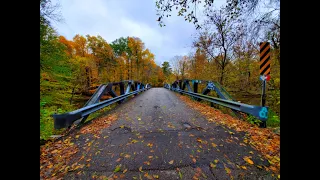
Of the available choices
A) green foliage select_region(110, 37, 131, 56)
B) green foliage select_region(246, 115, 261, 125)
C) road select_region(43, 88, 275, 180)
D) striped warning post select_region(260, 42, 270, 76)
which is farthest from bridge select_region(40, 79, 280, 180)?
green foliage select_region(110, 37, 131, 56)

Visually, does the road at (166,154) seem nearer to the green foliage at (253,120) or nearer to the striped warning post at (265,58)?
the green foliage at (253,120)

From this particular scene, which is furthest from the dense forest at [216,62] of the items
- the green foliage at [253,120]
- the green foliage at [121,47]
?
the green foliage at [121,47]

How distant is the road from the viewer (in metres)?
1.73

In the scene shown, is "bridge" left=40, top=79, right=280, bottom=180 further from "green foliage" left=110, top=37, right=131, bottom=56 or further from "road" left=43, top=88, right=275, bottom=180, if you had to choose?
"green foliage" left=110, top=37, right=131, bottom=56

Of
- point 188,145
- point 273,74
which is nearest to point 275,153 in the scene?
point 188,145

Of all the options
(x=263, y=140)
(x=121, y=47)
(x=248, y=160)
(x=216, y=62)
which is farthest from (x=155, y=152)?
(x=121, y=47)

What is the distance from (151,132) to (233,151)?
173 centimetres

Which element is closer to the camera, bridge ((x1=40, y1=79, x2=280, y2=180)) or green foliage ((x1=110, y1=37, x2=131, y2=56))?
bridge ((x1=40, y1=79, x2=280, y2=180))

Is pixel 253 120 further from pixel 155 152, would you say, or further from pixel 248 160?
pixel 155 152

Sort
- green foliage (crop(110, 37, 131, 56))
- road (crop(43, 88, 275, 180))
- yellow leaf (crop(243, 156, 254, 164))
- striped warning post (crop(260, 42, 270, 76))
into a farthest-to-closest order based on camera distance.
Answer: green foliage (crop(110, 37, 131, 56)) < striped warning post (crop(260, 42, 270, 76)) < yellow leaf (crop(243, 156, 254, 164)) < road (crop(43, 88, 275, 180))

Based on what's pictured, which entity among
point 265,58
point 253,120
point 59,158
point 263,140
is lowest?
point 59,158

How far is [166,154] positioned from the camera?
2156 millimetres
